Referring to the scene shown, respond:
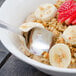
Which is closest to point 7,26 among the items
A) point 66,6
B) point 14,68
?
point 14,68

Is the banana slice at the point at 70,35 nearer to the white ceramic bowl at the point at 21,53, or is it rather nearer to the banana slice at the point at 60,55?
the banana slice at the point at 60,55

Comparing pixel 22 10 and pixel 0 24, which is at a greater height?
pixel 0 24

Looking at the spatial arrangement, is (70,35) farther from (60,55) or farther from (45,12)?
(45,12)

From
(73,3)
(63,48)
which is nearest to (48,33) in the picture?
(63,48)

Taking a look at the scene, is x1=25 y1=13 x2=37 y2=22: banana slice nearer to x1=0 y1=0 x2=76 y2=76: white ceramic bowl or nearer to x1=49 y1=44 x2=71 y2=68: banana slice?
x1=0 y1=0 x2=76 y2=76: white ceramic bowl

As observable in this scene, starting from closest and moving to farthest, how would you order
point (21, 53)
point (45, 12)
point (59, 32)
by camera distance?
point (21, 53) < point (59, 32) < point (45, 12)

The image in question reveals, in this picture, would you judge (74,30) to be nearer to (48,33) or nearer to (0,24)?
(48,33)
